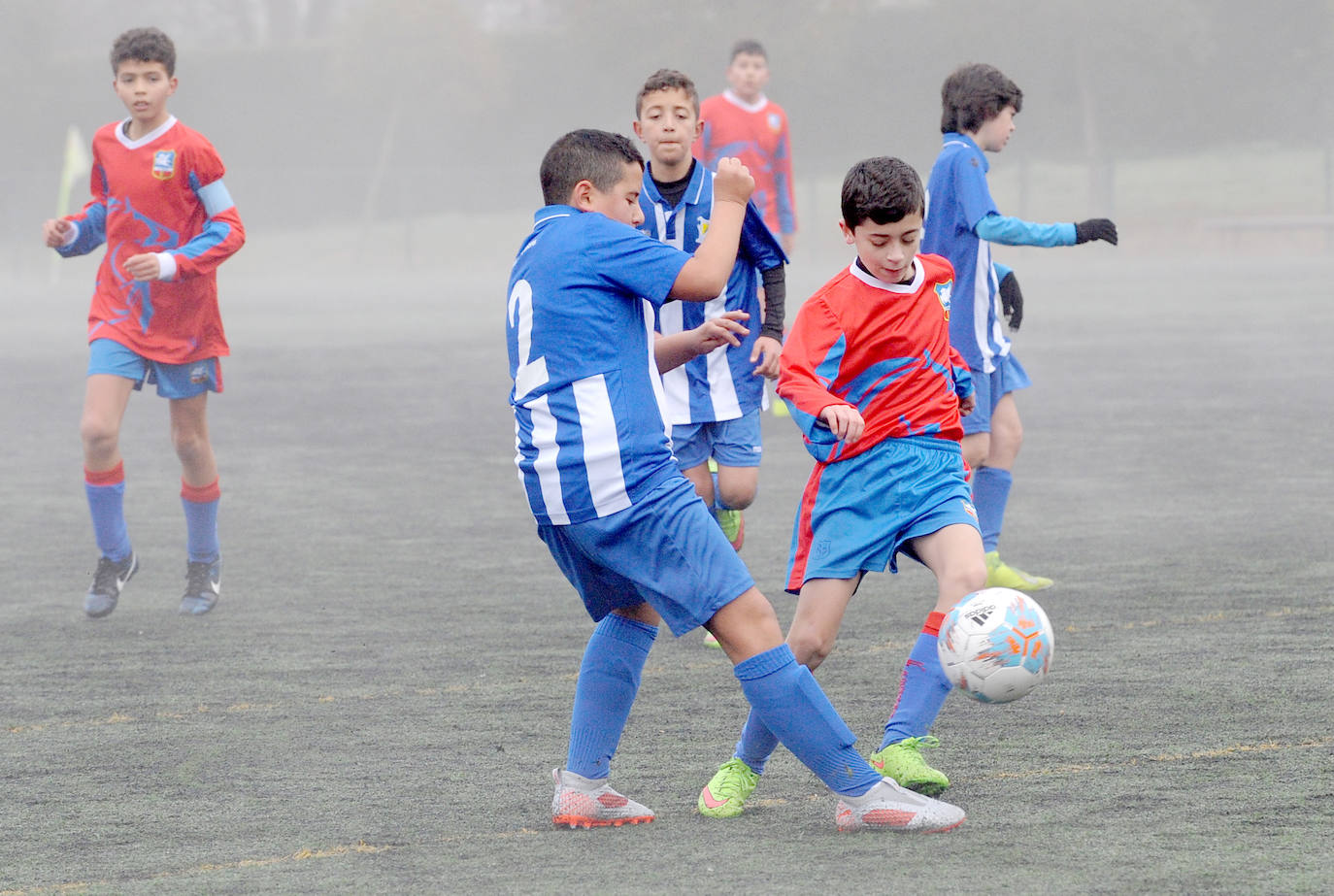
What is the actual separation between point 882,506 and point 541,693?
1.45 m

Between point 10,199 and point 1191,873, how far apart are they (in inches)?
1555

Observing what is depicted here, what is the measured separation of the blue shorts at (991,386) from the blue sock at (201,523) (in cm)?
287

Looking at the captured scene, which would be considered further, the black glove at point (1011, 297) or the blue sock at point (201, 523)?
the blue sock at point (201, 523)

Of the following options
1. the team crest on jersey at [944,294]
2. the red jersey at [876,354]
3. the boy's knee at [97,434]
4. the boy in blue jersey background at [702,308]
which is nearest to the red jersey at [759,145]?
the boy in blue jersey background at [702,308]

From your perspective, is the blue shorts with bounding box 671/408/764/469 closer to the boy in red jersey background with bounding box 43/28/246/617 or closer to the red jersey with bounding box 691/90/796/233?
the boy in red jersey background with bounding box 43/28/246/617

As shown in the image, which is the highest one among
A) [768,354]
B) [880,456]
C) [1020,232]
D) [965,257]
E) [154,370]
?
[1020,232]

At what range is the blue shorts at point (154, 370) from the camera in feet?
20.6

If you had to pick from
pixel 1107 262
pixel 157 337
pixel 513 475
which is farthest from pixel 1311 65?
pixel 157 337

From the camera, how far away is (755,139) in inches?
439

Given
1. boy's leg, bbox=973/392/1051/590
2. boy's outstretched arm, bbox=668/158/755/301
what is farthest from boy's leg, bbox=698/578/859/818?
boy's leg, bbox=973/392/1051/590

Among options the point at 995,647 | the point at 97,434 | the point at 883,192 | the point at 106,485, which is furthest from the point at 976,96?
the point at 106,485

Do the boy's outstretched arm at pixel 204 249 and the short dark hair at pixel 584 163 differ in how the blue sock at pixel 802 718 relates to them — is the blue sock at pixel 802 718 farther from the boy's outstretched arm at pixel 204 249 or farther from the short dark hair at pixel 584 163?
the boy's outstretched arm at pixel 204 249

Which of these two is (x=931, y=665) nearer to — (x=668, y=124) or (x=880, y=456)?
(x=880, y=456)

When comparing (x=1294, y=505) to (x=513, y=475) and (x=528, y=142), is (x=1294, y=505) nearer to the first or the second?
(x=513, y=475)
